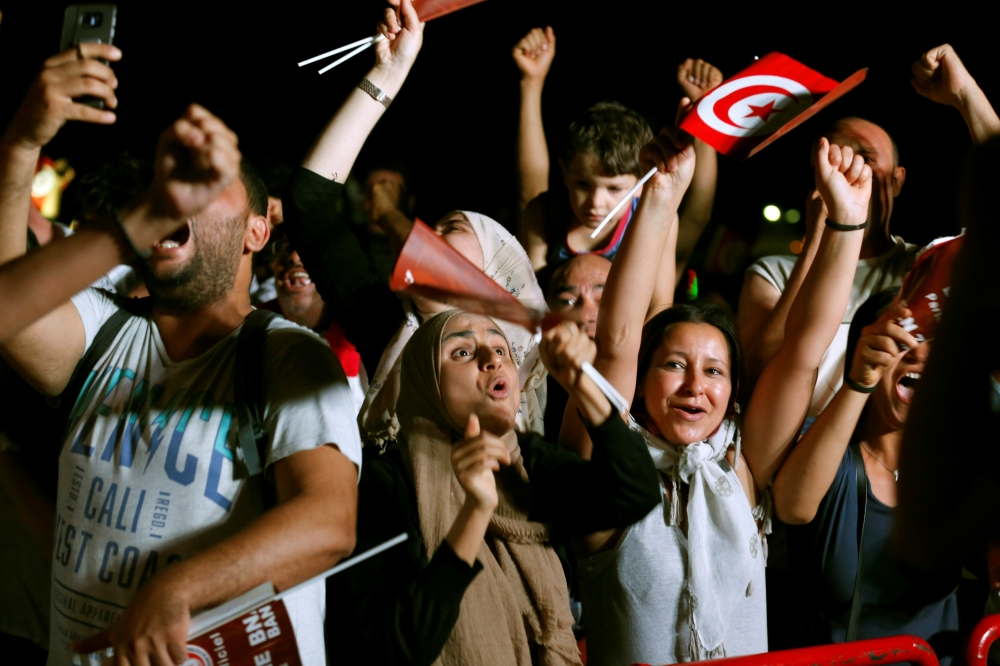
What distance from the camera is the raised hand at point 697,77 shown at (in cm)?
286

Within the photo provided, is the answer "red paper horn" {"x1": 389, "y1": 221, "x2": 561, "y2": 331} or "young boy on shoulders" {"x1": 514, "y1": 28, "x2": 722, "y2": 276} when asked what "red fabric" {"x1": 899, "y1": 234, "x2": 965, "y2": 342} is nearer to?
"young boy on shoulders" {"x1": 514, "y1": 28, "x2": 722, "y2": 276}

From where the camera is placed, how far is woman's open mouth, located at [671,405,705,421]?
2002 mm

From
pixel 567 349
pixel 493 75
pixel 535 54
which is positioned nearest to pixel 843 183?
pixel 567 349

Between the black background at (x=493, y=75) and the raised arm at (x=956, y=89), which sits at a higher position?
the black background at (x=493, y=75)

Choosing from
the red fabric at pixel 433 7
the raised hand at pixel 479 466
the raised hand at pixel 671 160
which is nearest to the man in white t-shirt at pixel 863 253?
the raised hand at pixel 671 160

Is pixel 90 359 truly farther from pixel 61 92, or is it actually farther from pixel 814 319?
pixel 814 319

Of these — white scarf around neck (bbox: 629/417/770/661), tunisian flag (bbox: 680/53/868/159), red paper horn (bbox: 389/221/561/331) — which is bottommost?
white scarf around neck (bbox: 629/417/770/661)

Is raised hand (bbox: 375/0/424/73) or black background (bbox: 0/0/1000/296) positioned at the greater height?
black background (bbox: 0/0/1000/296)

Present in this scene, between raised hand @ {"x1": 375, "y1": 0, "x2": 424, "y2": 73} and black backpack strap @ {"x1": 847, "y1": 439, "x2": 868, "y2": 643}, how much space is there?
5.07ft

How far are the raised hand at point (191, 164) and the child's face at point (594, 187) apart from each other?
168cm

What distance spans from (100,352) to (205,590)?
1.94ft

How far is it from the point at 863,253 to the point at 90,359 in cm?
222

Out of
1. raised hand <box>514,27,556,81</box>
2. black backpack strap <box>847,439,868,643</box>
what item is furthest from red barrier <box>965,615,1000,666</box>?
raised hand <box>514,27,556,81</box>

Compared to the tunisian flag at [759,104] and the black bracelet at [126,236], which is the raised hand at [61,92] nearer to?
the black bracelet at [126,236]
